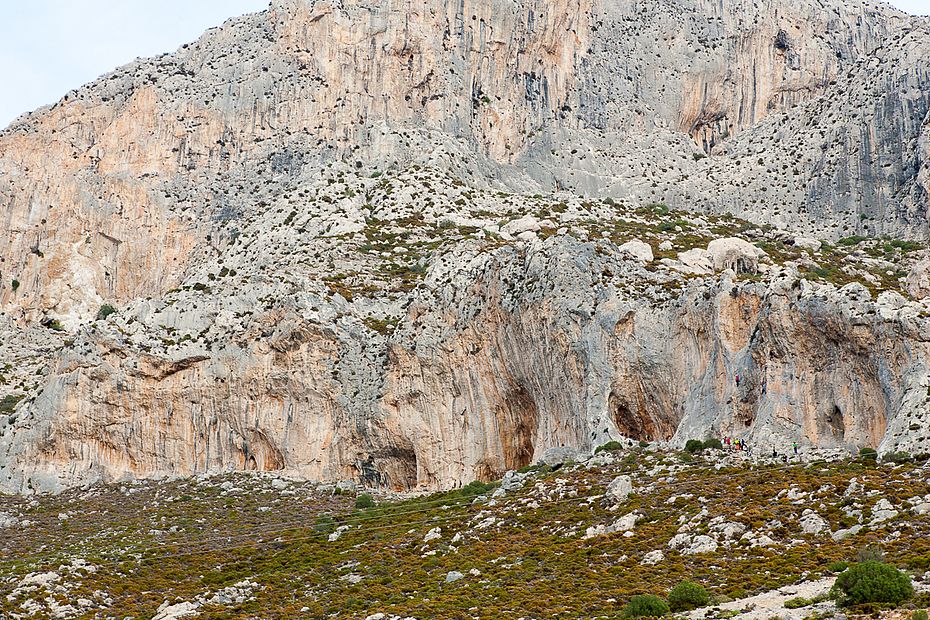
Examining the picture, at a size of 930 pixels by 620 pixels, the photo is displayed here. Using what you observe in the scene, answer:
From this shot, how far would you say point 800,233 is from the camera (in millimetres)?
Result: 95250

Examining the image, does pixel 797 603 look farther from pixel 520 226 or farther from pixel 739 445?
pixel 520 226

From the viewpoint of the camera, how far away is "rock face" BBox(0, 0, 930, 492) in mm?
64250

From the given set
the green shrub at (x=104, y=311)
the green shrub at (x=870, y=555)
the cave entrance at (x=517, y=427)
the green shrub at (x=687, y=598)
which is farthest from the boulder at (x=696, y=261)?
the green shrub at (x=104, y=311)

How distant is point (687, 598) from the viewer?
36.7 m

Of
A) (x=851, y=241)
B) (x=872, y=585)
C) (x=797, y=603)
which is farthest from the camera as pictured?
(x=851, y=241)

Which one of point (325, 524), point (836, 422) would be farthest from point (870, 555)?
point (325, 524)

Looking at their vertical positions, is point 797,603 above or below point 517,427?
below

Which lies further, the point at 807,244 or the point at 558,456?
the point at 807,244

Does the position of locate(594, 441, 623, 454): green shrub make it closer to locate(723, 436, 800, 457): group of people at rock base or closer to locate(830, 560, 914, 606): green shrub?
locate(723, 436, 800, 457): group of people at rock base

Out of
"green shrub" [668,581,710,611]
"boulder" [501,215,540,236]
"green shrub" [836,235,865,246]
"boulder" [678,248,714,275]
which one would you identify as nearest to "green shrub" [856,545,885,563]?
"green shrub" [668,581,710,611]

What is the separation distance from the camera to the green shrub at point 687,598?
36531 mm

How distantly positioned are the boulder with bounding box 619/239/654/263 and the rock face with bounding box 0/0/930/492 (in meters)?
0.60

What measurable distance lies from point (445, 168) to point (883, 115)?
113 feet

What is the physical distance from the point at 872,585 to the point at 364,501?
34.5 metres
